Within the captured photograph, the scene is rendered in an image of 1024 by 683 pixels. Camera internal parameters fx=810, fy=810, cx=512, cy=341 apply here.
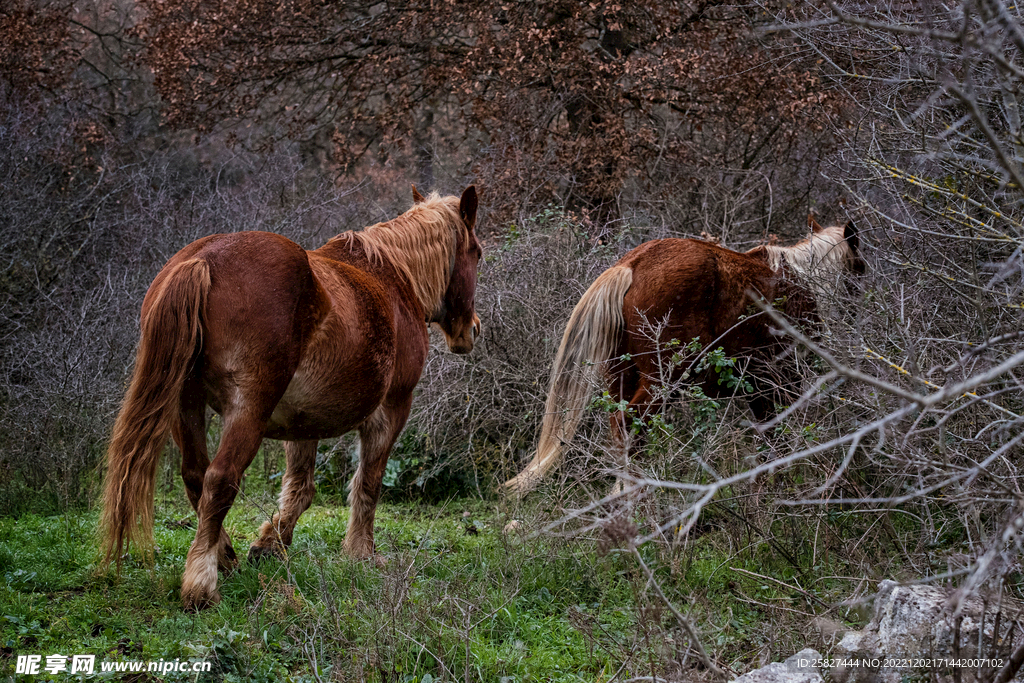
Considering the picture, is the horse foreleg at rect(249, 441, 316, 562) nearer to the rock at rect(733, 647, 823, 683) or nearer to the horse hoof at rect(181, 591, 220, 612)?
the horse hoof at rect(181, 591, 220, 612)

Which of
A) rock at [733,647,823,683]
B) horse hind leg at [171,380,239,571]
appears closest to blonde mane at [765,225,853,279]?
rock at [733,647,823,683]

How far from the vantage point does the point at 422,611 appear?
3.46m

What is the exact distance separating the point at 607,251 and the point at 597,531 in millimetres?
3676

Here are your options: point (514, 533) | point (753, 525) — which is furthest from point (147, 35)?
point (753, 525)

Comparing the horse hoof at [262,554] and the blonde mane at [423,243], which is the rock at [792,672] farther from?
the blonde mane at [423,243]

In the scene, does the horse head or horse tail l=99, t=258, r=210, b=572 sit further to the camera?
the horse head

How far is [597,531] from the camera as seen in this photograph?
14.1 feet

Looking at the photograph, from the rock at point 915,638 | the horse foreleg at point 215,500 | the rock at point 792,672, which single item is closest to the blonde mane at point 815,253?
the rock at point 915,638

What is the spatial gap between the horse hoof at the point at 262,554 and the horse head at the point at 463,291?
1793 mm

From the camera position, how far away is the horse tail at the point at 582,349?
5.30 m

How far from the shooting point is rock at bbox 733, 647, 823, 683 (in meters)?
2.66

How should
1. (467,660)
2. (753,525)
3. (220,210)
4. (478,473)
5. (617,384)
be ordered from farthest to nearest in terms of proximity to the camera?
1. (220,210)
2. (478,473)
3. (617,384)
4. (753,525)
5. (467,660)

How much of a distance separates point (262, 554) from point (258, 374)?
54.7 inches

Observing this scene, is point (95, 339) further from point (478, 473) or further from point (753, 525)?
point (753, 525)
